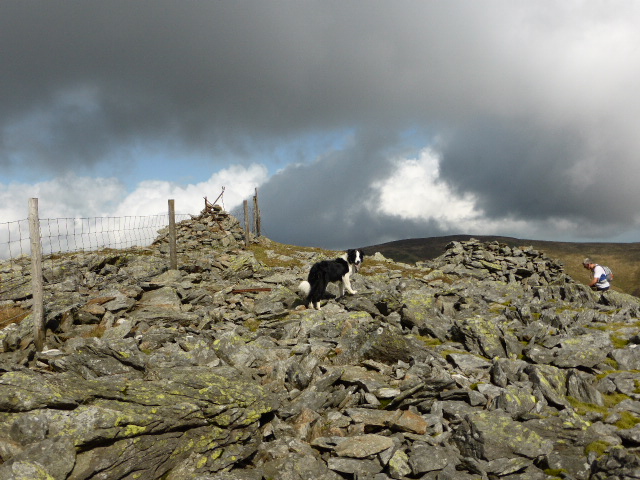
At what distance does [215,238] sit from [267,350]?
100 feet

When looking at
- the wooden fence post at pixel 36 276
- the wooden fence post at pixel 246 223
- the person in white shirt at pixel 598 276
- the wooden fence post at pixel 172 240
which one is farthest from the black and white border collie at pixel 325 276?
the wooden fence post at pixel 246 223

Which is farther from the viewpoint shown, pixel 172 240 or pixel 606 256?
pixel 606 256

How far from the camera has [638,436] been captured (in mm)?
8109

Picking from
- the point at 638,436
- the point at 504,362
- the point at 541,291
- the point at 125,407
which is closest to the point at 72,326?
the point at 125,407

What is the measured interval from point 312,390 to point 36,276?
382 inches

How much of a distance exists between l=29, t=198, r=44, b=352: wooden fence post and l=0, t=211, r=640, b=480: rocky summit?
362 millimetres

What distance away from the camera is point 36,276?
1253 centimetres

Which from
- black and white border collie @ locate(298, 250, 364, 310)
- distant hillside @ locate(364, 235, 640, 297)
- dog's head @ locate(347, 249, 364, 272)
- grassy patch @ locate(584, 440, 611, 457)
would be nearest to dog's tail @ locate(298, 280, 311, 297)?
black and white border collie @ locate(298, 250, 364, 310)

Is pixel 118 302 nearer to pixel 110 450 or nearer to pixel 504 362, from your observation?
pixel 110 450

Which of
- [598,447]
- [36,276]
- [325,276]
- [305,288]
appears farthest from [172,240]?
[598,447]

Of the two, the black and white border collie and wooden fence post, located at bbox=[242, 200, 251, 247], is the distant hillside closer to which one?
wooden fence post, located at bbox=[242, 200, 251, 247]

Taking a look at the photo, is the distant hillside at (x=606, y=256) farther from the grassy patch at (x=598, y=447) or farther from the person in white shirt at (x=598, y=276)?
the grassy patch at (x=598, y=447)

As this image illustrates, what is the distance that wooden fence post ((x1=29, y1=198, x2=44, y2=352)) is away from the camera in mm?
12265

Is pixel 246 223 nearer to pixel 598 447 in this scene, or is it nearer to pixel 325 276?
pixel 325 276
